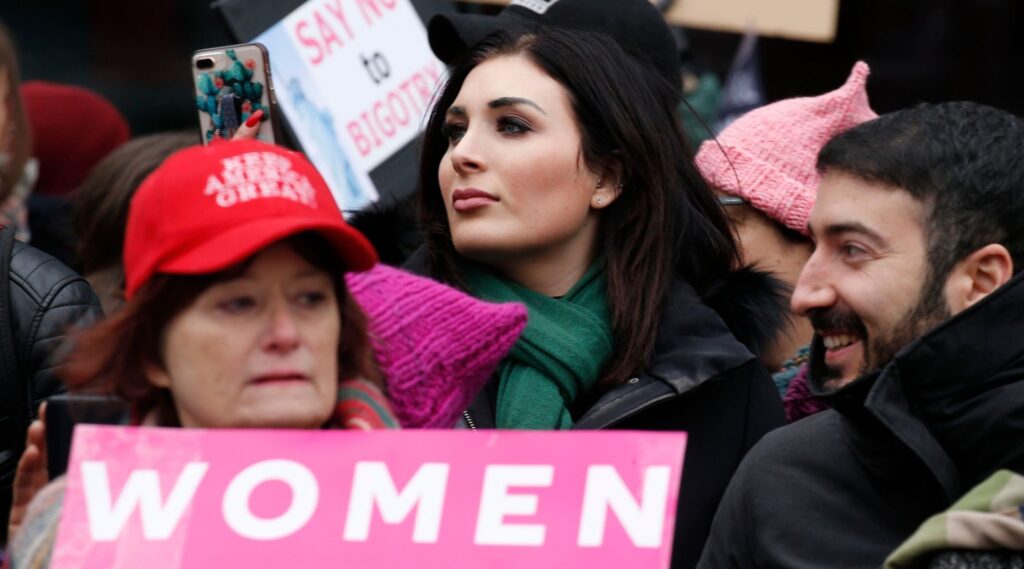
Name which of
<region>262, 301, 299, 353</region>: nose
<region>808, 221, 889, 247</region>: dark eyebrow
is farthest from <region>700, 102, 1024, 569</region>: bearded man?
<region>262, 301, 299, 353</region>: nose

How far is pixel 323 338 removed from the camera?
2572 mm

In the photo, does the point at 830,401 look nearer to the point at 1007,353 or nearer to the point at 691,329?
the point at 1007,353

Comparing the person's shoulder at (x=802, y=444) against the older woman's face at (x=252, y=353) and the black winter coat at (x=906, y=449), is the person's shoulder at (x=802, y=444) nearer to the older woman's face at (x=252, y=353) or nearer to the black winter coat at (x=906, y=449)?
the black winter coat at (x=906, y=449)

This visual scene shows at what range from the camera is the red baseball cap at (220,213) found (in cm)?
247

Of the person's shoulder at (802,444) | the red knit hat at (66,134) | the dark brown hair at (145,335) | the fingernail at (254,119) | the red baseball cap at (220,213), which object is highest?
the red baseball cap at (220,213)

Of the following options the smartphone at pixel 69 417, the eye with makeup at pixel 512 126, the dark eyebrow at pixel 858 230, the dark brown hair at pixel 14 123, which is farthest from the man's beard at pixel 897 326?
the dark brown hair at pixel 14 123

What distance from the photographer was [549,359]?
3.68 m

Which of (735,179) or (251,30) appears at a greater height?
(251,30)

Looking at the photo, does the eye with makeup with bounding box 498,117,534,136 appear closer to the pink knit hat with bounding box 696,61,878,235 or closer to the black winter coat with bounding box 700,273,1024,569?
the pink knit hat with bounding box 696,61,878,235

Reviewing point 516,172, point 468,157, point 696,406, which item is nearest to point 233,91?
point 468,157

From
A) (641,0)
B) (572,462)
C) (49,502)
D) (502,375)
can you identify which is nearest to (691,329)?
(502,375)

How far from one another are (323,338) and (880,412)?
95 cm

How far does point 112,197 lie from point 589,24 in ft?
3.98

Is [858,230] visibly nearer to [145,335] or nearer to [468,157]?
[468,157]
